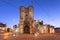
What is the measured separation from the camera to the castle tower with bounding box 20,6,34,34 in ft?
92.6

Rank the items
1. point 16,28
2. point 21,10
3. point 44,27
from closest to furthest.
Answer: point 16,28 → point 21,10 → point 44,27

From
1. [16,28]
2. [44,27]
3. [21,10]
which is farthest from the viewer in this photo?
[44,27]

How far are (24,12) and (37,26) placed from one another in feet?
13.6

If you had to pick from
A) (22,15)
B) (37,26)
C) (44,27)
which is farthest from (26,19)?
(44,27)

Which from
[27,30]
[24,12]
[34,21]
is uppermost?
[24,12]

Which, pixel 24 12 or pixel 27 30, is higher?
pixel 24 12

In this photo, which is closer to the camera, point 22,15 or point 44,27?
point 22,15

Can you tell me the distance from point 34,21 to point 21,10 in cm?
367

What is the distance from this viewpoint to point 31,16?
28.1 m

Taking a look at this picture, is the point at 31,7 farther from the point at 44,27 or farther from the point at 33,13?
the point at 44,27

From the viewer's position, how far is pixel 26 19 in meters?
28.4

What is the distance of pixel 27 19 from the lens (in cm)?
2839

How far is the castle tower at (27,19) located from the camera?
92.6 ft

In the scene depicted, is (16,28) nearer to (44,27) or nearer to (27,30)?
(27,30)
